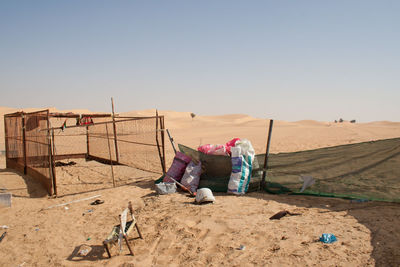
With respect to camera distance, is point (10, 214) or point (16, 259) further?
point (10, 214)

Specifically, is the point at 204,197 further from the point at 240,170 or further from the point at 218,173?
the point at 218,173

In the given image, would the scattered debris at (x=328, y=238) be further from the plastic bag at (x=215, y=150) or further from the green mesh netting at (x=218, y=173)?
the plastic bag at (x=215, y=150)

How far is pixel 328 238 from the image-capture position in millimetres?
3389

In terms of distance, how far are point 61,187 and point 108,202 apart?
7.38 ft

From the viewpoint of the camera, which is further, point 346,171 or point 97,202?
point 97,202

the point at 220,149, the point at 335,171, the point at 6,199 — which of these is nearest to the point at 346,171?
the point at 335,171

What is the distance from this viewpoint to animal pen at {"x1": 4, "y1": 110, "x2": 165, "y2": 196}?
693 centimetres

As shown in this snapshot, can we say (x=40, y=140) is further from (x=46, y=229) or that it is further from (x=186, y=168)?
(x=186, y=168)

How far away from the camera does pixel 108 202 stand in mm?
5820

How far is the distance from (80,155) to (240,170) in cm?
720

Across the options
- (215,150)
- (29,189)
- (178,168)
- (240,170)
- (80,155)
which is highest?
(215,150)

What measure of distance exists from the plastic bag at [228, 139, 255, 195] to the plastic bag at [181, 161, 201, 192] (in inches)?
32.3

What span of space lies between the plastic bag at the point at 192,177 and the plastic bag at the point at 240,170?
820 mm

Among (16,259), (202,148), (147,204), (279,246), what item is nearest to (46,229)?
(16,259)
